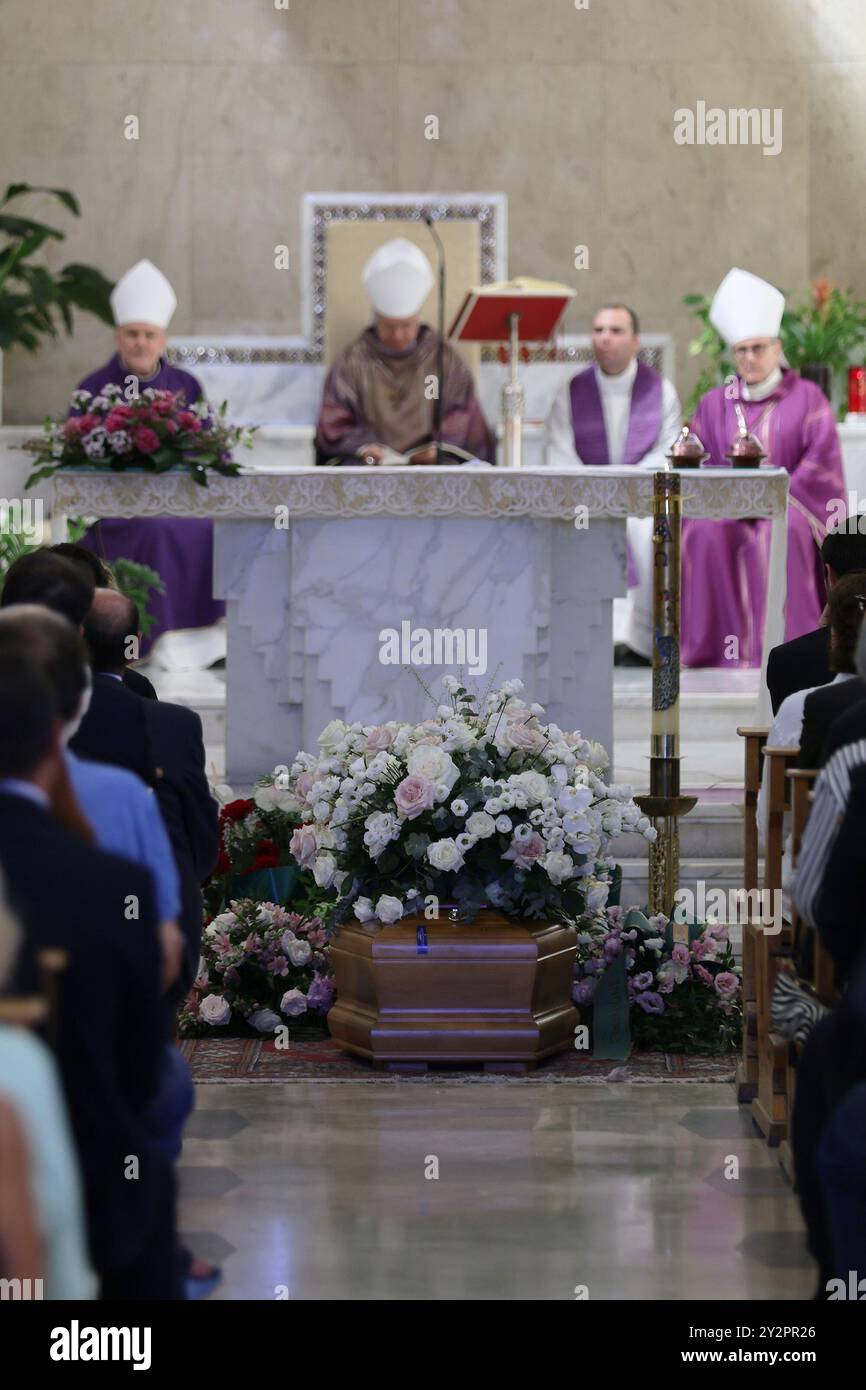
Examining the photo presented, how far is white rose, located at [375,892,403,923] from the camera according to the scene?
5.37 meters

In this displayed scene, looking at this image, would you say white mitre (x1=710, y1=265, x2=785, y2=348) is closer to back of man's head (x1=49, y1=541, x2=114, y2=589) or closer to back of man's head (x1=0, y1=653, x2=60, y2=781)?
back of man's head (x1=49, y1=541, x2=114, y2=589)

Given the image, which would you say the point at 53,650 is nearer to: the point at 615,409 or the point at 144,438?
the point at 144,438

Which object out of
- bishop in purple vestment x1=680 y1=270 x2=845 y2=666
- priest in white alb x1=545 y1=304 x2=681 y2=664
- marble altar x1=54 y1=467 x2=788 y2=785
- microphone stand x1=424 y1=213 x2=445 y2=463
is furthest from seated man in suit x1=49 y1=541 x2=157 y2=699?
priest in white alb x1=545 y1=304 x2=681 y2=664

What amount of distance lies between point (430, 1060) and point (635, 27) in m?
8.28

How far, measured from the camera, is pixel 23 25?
1189cm

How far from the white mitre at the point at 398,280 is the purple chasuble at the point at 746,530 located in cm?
158

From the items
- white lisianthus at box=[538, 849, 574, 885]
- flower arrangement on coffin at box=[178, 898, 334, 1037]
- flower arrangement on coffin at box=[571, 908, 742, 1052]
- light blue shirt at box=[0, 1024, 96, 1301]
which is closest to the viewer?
light blue shirt at box=[0, 1024, 96, 1301]

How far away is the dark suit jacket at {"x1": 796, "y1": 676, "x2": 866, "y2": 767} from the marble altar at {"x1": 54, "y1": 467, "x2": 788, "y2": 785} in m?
3.71

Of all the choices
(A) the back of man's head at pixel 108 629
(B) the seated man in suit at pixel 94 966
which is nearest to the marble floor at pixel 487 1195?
(A) the back of man's head at pixel 108 629

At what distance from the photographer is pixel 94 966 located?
2.35 m

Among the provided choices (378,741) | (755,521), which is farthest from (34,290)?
(755,521)

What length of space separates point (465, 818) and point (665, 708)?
1051mm

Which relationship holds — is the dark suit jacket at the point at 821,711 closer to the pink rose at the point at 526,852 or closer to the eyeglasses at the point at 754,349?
the pink rose at the point at 526,852
